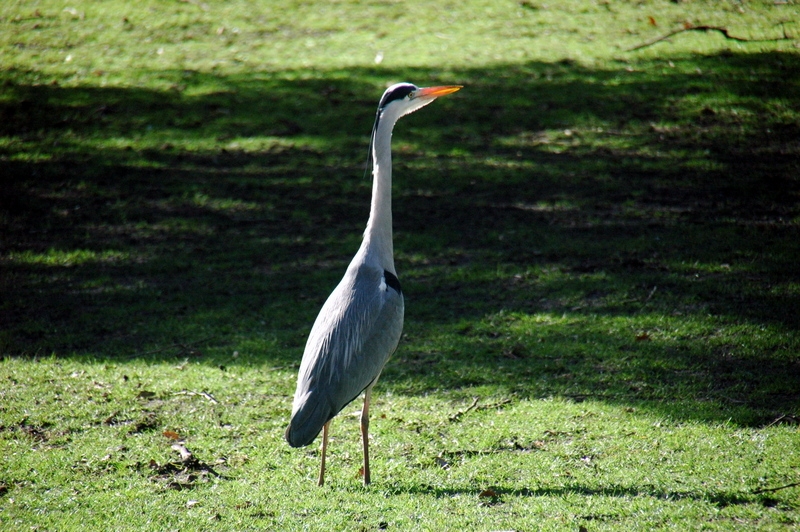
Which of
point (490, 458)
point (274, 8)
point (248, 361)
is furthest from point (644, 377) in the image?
point (274, 8)

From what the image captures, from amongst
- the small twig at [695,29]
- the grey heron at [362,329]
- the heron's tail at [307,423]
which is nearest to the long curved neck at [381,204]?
the grey heron at [362,329]

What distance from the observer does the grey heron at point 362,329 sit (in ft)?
15.7

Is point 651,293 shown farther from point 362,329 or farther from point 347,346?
point 347,346

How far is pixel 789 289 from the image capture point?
7.64 metres

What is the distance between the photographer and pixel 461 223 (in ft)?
32.2

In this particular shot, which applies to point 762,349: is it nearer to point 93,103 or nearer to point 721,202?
point 721,202

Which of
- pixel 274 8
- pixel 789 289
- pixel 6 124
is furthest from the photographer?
pixel 274 8

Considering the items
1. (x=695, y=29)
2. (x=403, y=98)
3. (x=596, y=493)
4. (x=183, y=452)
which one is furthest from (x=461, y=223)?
(x=695, y=29)

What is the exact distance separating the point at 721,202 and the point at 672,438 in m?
5.40

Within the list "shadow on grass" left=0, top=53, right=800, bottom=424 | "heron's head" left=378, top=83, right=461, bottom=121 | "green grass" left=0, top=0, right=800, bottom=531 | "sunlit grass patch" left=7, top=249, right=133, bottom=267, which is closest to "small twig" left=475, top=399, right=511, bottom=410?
"green grass" left=0, top=0, right=800, bottom=531

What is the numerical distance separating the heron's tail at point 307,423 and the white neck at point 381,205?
3.64 feet

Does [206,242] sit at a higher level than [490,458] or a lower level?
lower

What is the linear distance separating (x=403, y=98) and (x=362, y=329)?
1.63 meters

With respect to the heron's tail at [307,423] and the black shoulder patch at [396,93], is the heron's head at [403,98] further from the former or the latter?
the heron's tail at [307,423]
